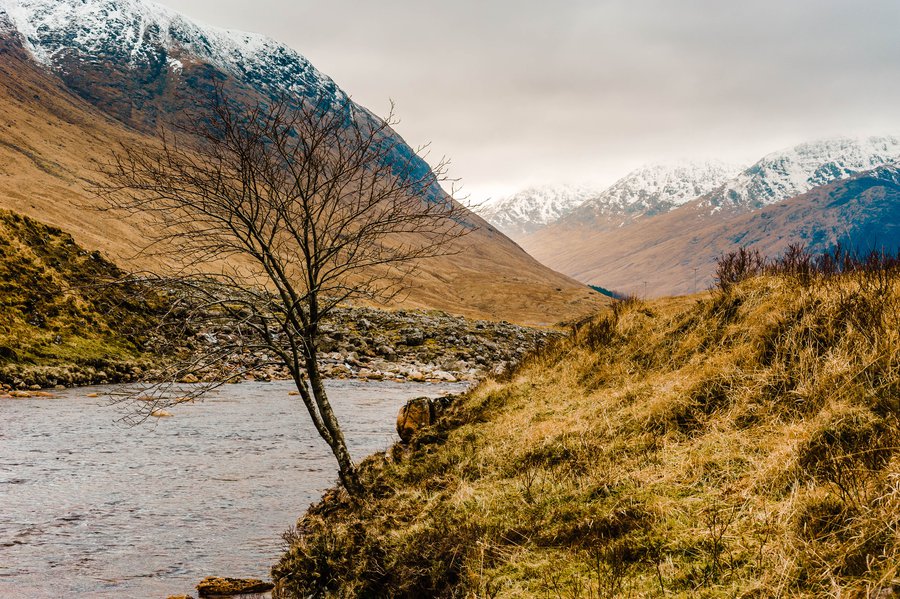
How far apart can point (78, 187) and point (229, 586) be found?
338ft

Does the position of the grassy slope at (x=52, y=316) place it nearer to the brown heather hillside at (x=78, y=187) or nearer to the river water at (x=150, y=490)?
the river water at (x=150, y=490)

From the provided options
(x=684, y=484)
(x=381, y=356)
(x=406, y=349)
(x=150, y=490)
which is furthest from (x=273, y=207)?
(x=406, y=349)

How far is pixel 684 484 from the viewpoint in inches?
254

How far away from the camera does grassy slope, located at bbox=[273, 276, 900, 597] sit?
15.2 ft

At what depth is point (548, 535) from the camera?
6.09m

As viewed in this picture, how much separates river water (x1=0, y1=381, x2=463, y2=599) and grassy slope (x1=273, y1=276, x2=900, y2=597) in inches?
66.6

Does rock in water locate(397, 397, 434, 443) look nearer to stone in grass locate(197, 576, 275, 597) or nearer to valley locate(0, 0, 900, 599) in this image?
valley locate(0, 0, 900, 599)

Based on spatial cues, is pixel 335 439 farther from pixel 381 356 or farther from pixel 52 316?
pixel 381 356

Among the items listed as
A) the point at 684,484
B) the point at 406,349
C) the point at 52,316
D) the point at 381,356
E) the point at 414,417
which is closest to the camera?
the point at 684,484

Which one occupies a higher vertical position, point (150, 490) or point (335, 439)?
point (335, 439)

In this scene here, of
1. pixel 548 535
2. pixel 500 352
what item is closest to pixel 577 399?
pixel 548 535

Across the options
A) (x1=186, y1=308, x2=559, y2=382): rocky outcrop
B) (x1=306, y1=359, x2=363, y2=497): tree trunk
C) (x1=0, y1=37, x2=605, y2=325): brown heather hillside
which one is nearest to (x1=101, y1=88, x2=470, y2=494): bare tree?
(x1=306, y1=359, x2=363, y2=497): tree trunk

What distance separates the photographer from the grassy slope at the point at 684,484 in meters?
4.63

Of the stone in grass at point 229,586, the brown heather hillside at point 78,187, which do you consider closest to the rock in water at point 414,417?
the stone in grass at point 229,586
